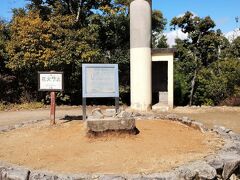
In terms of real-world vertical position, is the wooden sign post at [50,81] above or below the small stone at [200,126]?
above

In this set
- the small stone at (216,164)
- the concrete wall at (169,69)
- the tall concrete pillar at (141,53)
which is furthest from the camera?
the concrete wall at (169,69)

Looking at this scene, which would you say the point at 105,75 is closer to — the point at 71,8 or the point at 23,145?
the point at 23,145

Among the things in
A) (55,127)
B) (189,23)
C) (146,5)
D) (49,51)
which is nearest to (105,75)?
(55,127)

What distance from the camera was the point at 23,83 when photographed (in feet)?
55.0

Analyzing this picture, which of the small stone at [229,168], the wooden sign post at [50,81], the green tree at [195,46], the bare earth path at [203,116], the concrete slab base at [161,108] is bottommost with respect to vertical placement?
the small stone at [229,168]

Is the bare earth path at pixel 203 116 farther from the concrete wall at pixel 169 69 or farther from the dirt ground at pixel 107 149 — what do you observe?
the dirt ground at pixel 107 149

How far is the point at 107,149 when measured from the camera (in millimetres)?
6082

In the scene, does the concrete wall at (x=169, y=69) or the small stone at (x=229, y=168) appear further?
the concrete wall at (x=169, y=69)

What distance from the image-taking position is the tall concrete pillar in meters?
12.9

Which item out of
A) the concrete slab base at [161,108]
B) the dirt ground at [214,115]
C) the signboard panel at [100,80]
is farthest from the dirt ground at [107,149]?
the concrete slab base at [161,108]

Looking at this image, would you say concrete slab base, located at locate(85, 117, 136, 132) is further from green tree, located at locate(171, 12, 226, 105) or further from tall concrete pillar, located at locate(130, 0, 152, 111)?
green tree, located at locate(171, 12, 226, 105)

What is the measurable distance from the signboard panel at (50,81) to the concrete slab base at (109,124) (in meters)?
2.78

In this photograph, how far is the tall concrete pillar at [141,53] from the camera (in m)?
12.9

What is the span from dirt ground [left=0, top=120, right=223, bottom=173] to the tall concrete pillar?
16.6 ft
